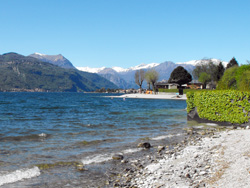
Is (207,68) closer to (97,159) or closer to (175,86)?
(175,86)

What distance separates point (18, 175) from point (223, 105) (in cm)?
1817

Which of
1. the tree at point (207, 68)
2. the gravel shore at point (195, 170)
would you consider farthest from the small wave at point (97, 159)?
the tree at point (207, 68)

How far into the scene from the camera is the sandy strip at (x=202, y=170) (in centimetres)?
723

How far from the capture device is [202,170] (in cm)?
848

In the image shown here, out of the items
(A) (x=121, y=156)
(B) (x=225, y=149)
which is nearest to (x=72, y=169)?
(A) (x=121, y=156)

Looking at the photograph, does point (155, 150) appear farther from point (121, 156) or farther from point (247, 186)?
point (247, 186)

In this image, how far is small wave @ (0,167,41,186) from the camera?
8890mm

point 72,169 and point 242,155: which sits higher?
point 242,155

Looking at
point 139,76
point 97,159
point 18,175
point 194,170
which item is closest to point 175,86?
point 139,76

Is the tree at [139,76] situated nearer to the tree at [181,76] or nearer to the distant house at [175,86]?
the distant house at [175,86]

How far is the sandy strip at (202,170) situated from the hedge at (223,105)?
10.4 meters

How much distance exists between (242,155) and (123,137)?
9.53 m

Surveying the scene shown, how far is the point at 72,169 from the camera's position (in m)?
10.4

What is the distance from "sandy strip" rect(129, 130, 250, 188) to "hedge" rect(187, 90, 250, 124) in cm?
1041
